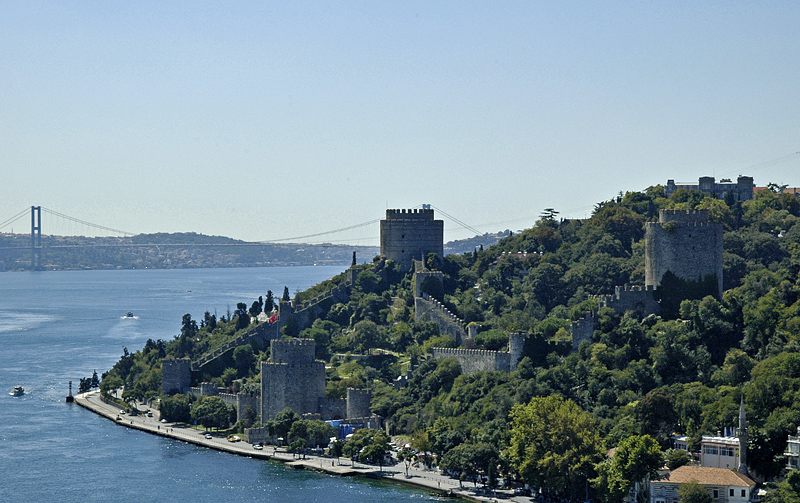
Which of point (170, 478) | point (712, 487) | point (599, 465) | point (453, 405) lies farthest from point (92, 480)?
point (712, 487)

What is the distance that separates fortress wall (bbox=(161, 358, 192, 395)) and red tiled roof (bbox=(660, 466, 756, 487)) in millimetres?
30331

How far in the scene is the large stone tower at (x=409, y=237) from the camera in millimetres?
70438

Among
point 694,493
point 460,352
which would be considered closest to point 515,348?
point 460,352

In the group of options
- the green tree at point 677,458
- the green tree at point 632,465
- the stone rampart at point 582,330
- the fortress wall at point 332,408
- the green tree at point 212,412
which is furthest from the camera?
the green tree at point 212,412

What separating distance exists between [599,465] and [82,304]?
10866cm

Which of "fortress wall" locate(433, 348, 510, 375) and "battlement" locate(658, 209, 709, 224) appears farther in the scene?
"fortress wall" locate(433, 348, 510, 375)

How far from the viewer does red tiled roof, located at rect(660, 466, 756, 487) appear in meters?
38.8

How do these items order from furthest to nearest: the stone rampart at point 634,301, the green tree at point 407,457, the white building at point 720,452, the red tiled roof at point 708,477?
1. the stone rampart at point 634,301
2. the green tree at point 407,457
3. the white building at point 720,452
4. the red tiled roof at point 708,477

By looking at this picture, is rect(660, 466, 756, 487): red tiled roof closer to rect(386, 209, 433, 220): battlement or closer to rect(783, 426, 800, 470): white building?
rect(783, 426, 800, 470): white building

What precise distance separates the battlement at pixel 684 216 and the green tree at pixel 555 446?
1034 centimetres

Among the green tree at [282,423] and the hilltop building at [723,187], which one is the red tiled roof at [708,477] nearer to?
the green tree at [282,423]

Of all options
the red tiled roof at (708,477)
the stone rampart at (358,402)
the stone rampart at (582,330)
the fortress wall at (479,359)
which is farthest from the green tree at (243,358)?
the red tiled roof at (708,477)

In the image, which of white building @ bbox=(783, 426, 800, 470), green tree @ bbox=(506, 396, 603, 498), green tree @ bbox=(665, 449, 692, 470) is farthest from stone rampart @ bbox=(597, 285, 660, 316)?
white building @ bbox=(783, 426, 800, 470)

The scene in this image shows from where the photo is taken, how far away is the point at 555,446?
4278cm
